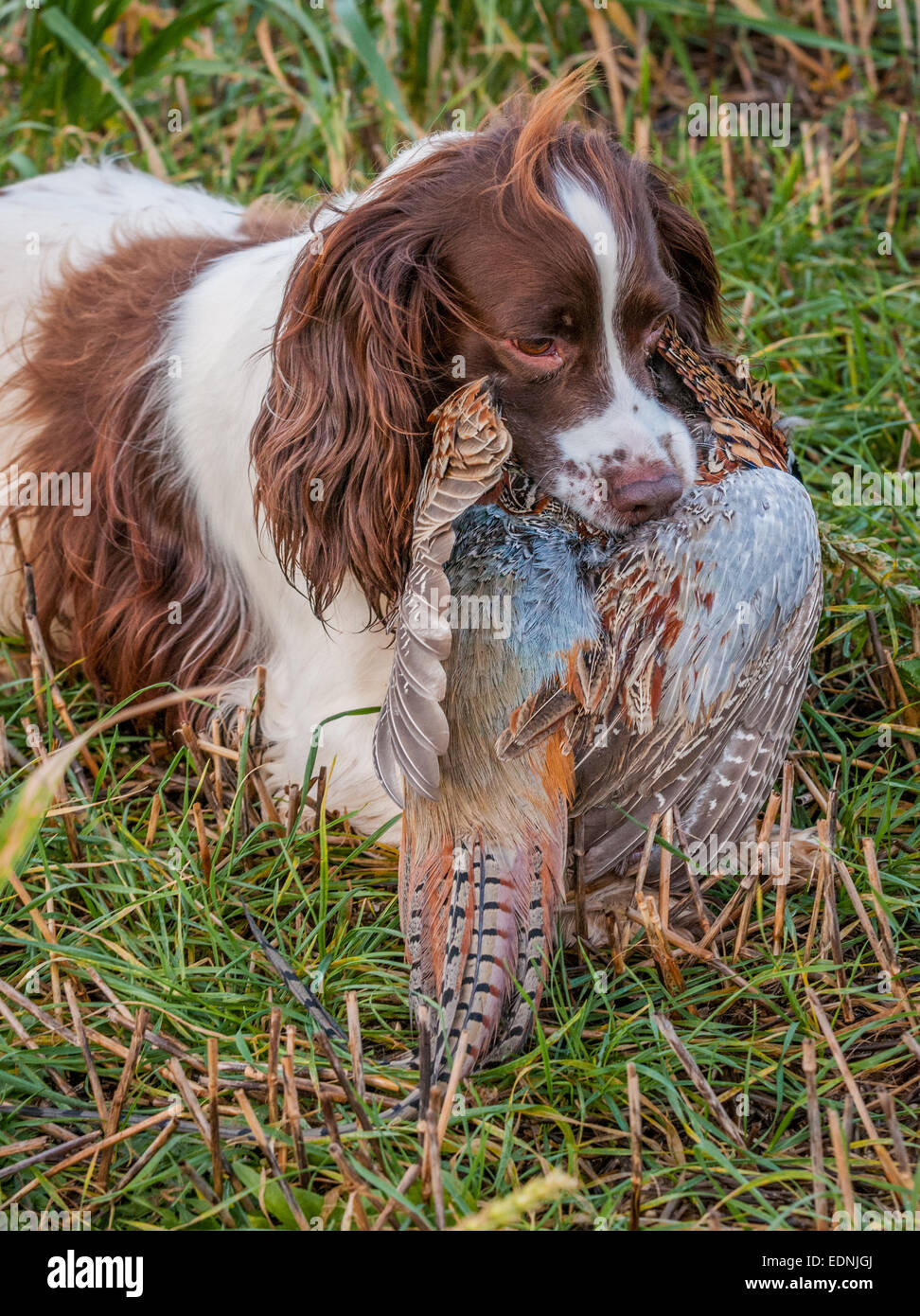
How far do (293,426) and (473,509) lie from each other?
1.99 ft

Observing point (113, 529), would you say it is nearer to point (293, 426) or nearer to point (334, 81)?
point (293, 426)

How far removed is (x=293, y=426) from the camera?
123 inches

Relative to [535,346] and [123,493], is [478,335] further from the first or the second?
[123,493]

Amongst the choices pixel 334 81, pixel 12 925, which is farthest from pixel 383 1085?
pixel 334 81

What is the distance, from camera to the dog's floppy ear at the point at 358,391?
3.00 metres

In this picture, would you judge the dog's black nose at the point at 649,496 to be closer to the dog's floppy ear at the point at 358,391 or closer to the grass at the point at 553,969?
the dog's floppy ear at the point at 358,391

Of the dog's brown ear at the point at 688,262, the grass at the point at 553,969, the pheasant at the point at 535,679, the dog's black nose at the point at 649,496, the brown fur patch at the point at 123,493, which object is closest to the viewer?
the grass at the point at 553,969

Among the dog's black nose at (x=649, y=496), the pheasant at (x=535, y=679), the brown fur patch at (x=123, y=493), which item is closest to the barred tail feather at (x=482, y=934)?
the pheasant at (x=535, y=679)

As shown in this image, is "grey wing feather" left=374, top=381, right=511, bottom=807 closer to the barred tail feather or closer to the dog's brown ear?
the barred tail feather

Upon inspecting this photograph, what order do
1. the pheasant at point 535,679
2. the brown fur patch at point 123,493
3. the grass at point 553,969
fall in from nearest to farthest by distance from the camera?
the grass at point 553,969
the pheasant at point 535,679
the brown fur patch at point 123,493

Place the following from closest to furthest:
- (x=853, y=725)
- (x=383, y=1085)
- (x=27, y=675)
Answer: (x=383, y=1085) < (x=853, y=725) < (x=27, y=675)

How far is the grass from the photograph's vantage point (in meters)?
2.41

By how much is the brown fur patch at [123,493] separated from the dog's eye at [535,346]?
44.1 inches
